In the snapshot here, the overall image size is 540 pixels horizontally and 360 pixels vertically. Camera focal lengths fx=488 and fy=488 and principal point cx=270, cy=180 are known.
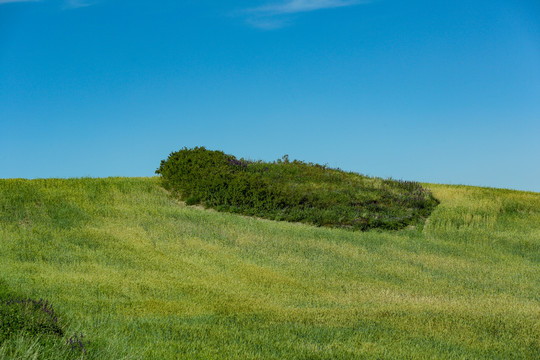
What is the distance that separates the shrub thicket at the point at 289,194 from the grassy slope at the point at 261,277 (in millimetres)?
994

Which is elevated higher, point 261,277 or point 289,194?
point 289,194

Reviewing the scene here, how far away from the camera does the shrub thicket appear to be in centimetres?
1716

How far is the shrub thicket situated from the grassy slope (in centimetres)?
99

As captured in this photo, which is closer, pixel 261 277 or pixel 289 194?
pixel 261 277

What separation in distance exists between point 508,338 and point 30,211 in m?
12.9

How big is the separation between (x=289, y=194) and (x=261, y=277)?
781 cm

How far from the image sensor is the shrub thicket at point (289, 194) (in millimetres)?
17156

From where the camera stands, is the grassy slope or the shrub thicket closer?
the grassy slope

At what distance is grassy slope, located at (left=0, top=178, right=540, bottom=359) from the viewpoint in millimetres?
6086

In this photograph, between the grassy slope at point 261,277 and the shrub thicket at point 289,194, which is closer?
the grassy slope at point 261,277

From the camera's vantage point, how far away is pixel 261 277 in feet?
34.5

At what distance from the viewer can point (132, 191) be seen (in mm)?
18688

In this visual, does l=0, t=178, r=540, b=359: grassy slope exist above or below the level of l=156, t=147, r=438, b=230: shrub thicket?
below

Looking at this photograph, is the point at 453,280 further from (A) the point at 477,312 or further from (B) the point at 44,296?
(B) the point at 44,296
